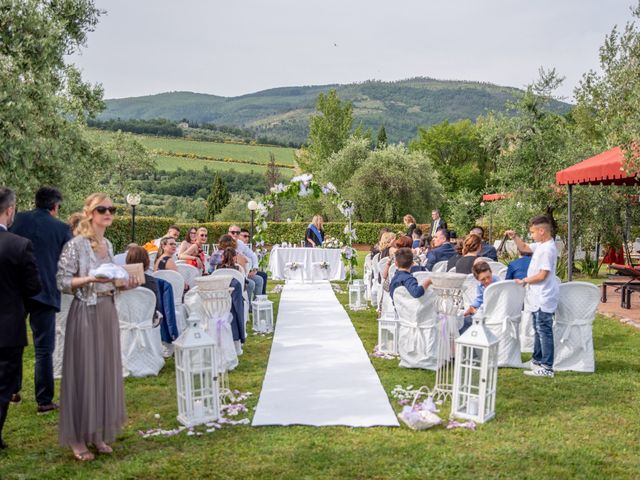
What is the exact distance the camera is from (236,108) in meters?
149

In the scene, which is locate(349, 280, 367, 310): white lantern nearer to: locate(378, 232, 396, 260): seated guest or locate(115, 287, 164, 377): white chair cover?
locate(378, 232, 396, 260): seated guest

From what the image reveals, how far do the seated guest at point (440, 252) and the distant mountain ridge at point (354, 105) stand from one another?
7651cm

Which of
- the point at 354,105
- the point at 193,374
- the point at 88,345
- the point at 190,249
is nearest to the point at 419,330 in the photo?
the point at 193,374

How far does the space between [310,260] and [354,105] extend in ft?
357

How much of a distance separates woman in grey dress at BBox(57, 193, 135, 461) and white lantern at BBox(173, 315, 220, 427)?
744 mm

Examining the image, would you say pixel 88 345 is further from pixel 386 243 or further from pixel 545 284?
pixel 386 243

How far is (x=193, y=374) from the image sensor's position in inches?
183

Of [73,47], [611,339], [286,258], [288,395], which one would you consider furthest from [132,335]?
[73,47]

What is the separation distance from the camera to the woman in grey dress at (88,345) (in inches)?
147

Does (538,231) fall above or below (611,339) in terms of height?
above

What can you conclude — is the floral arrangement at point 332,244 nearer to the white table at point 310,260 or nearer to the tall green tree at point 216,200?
the white table at point 310,260

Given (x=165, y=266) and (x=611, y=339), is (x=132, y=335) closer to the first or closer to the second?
(x=165, y=266)

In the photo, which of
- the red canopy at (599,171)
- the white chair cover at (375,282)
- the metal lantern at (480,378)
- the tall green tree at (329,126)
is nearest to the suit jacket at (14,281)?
the metal lantern at (480,378)

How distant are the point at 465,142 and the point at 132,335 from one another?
50.5 metres
